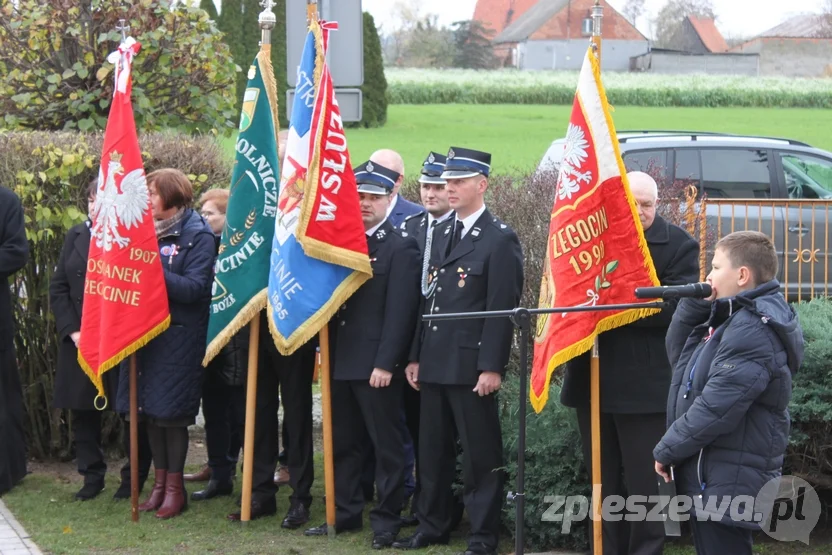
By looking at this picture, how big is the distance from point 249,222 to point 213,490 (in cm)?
173

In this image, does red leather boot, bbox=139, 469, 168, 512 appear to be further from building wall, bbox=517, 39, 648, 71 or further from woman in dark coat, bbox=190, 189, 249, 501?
building wall, bbox=517, 39, 648, 71

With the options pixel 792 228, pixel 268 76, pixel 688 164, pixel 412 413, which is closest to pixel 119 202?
pixel 268 76

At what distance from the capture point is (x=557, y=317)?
17.0 ft

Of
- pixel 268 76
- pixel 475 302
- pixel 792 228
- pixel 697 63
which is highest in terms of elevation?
pixel 697 63

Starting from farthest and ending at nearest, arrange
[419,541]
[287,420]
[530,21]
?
[530,21] < [287,420] < [419,541]

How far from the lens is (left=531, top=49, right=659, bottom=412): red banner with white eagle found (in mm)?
5074

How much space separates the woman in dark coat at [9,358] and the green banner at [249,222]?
1370 millimetres

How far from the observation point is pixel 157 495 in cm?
660

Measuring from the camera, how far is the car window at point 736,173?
1190 centimetres

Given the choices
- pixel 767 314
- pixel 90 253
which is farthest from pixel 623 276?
pixel 90 253

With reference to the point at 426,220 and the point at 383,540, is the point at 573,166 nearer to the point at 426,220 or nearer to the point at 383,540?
the point at 426,220

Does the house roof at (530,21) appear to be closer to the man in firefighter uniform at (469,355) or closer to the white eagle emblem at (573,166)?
the man in firefighter uniform at (469,355)

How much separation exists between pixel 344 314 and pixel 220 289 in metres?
0.72

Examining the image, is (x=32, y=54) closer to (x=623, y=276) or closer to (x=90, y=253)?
(x=90, y=253)
